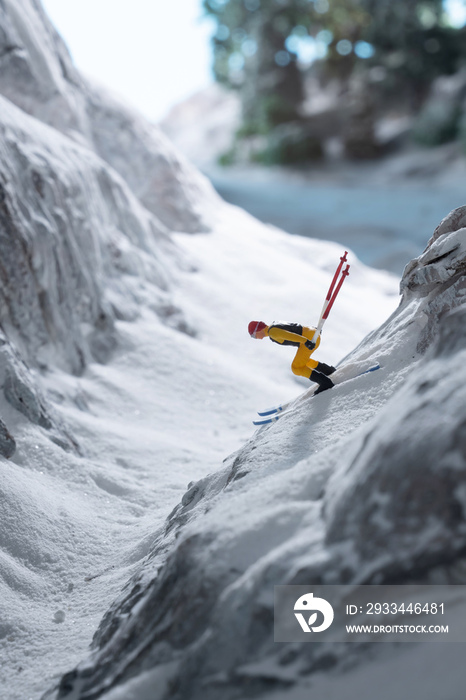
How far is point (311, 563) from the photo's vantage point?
5.68 feet

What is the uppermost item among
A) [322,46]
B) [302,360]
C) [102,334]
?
[322,46]

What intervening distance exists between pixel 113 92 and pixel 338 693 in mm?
10326

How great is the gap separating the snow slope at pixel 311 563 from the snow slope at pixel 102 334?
0.54m

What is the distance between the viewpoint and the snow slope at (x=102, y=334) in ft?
10.1

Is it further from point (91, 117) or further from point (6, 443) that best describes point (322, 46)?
point (6, 443)

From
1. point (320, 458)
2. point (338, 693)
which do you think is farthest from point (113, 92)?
point (338, 693)

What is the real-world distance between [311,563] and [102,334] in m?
4.92

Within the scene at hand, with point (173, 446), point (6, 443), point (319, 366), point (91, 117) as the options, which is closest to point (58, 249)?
point (173, 446)

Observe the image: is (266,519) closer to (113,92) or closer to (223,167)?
(113,92)

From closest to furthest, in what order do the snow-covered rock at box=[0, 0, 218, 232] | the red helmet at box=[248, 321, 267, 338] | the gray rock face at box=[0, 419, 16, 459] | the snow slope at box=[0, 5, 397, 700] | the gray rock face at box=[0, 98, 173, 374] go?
the snow slope at box=[0, 5, 397, 700] → the red helmet at box=[248, 321, 267, 338] → the gray rock face at box=[0, 419, 16, 459] → the gray rock face at box=[0, 98, 173, 374] → the snow-covered rock at box=[0, 0, 218, 232]

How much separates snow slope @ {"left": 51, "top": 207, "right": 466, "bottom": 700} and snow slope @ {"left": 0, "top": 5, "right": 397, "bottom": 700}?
1.78ft

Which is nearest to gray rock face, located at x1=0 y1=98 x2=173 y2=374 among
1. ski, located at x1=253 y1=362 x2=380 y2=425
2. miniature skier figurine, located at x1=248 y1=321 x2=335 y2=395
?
ski, located at x1=253 y1=362 x2=380 y2=425

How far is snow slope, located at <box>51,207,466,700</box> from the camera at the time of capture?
1.58 metres

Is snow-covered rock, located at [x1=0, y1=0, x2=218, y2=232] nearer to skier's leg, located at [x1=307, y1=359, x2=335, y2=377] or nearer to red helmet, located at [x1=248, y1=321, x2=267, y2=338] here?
red helmet, located at [x1=248, y1=321, x2=267, y2=338]
